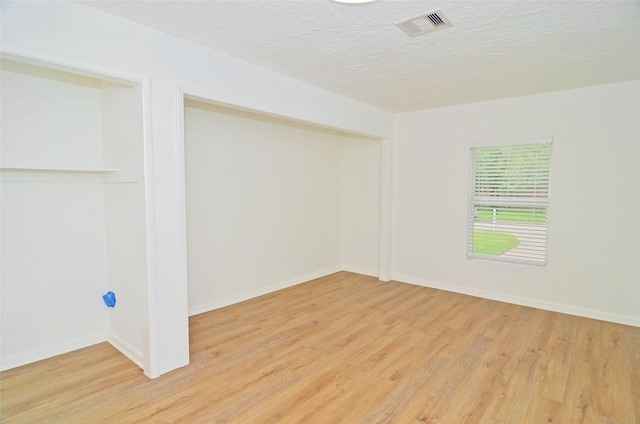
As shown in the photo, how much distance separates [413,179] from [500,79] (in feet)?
6.28

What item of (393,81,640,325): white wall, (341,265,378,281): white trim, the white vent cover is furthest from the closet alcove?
(393,81,640,325): white wall

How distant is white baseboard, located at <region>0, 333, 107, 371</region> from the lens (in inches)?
108

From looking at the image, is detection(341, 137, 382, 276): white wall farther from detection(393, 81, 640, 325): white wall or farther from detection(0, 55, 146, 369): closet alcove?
detection(0, 55, 146, 369): closet alcove

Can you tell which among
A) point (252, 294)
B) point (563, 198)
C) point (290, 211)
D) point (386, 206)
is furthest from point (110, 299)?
point (563, 198)

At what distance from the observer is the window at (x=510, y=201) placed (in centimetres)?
421

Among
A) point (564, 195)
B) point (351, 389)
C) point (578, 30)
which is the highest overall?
point (578, 30)

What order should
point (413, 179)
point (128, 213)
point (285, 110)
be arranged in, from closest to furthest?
point (128, 213), point (285, 110), point (413, 179)

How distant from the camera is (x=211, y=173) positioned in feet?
13.4

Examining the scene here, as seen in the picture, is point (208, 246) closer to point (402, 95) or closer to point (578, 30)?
point (402, 95)

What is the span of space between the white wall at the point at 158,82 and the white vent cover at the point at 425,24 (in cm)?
141

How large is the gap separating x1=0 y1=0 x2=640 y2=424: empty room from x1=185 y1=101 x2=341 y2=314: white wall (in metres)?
0.03

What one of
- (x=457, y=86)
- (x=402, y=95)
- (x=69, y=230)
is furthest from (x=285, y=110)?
(x=69, y=230)

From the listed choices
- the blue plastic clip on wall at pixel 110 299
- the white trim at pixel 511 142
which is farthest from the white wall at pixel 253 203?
the white trim at pixel 511 142

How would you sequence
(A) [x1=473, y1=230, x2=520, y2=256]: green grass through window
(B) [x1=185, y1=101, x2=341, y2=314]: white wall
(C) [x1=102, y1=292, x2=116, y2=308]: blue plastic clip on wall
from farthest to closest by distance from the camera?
1. (A) [x1=473, y1=230, x2=520, y2=256]: green grass through window
2. (B) [x1=185, y1=101, x2=341, y2=314]: white wall
3. (C) [x1=102, y1=292, x2=116, y2=308]: blue plastic clip on wall
